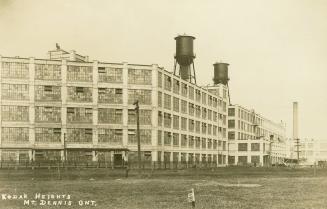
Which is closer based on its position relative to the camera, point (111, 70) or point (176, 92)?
point (111, 70)

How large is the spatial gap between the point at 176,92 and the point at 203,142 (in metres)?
14.2

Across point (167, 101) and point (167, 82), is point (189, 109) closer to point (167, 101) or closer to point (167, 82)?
point (167, 101)

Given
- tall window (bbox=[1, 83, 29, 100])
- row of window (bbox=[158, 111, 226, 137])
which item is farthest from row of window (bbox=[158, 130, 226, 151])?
tall window (bbox=[1, 83, 29, 100])

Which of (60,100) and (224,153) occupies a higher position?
(60,100)

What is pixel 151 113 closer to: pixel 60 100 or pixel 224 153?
pixel 60 100

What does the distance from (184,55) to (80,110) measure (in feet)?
79.4

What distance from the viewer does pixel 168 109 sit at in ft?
205

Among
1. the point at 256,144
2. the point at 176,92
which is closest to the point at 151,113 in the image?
the point at 176,92

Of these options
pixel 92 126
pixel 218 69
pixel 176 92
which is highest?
pixel 218 69

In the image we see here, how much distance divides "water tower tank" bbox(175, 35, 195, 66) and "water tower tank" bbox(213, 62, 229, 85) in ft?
56.9

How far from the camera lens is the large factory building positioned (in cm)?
5275

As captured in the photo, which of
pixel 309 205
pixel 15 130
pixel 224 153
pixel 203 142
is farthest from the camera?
pixel 224 153

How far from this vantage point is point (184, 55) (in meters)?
72.4

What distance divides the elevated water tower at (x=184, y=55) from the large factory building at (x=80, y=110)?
11.7 meters
